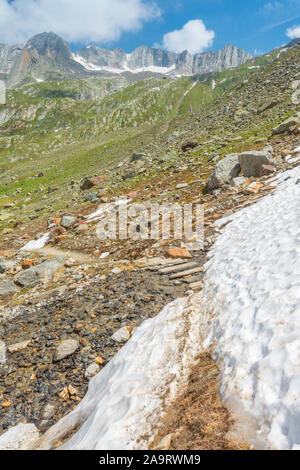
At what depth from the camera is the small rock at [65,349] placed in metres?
7.49

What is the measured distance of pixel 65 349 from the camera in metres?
7.62

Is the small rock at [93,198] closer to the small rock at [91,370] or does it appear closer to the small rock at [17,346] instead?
the small rock at [17,346]

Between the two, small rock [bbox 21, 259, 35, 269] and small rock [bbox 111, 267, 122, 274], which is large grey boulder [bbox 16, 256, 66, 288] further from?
small rock [bbox 111, 267, 122, 274]

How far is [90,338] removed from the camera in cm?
802

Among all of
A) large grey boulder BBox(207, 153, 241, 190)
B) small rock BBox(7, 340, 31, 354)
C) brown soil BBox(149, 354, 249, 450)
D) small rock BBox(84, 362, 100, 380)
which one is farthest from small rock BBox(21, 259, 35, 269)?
brown soil BBox(149, 354, 249, 450)

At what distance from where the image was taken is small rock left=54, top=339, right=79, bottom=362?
295 inches

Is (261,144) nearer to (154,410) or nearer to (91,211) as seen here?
(91,211)

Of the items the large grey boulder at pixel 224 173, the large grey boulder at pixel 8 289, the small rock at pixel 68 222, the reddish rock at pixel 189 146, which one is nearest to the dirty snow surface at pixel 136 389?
the large grey boulder at pixel 8 289

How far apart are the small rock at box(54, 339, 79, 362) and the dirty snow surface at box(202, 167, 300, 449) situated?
4.39 m

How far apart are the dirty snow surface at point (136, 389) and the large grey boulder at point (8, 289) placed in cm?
983

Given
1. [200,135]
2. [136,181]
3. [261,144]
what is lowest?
[136,181]

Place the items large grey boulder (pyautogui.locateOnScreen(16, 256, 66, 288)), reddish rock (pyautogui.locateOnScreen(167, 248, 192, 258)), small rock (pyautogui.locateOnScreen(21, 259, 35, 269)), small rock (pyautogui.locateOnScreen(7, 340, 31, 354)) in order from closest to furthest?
small rock (pyautogui.locateOnScreen(7, 340, 31, 354)) < reddish rock (pyautogui.locateOnScreen(167, 248, 192, 258)) < large grey boulder (pyautogui.locateOnScreen(16, 256, 66, 288)) < small rock (pyautogui.locateOnScreen(21, 259, 35, 269))

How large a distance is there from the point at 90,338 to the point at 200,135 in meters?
40.9
